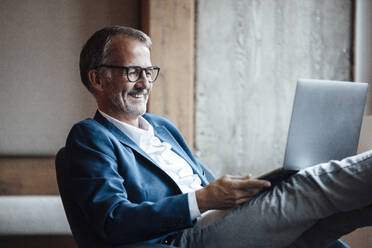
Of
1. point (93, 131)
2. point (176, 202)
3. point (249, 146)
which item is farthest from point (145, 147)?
point (249, 146)

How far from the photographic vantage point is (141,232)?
110cm

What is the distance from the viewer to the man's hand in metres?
1.14

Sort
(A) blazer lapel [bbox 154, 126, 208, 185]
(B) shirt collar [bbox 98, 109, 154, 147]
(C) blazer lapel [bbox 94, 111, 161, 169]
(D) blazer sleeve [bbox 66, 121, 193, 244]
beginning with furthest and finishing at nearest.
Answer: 1. (A) blazer lapel [bbox 154, 126, 208, 185]
2. (B) shirt collar [bbox 98, 109, 154, 147]
3. (C) blazer lapel [bbox 94, 111, 161, 169]
4. (D) blazer sleeve [bbox 66, 121, 193, 244]

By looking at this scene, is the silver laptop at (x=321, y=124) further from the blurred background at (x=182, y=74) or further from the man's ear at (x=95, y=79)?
→ the blurred background at (x=182, y=74)

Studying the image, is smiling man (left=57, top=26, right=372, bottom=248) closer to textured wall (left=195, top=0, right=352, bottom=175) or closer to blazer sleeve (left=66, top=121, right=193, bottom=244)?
blazer sleeve (left=66, top=121, right=193, bottom=244)

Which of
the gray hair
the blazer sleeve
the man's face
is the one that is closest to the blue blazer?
the blazer sleeve

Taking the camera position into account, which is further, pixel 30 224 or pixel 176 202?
pixel 30 224

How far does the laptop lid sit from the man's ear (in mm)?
754

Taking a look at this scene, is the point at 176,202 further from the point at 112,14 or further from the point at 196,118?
the point at 112,14

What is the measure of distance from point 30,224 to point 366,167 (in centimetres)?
168

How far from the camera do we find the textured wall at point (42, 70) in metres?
2.58

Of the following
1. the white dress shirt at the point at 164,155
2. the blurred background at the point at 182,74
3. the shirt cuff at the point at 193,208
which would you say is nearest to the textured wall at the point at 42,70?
the blurred background at the point at 182,74

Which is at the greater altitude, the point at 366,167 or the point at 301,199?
the point at 366,167

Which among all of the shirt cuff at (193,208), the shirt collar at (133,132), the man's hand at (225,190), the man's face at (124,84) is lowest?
the shirt cuff at (193,208)
